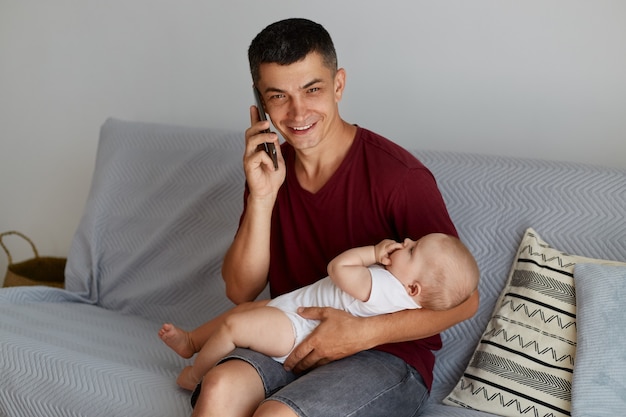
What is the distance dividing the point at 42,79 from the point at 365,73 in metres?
1.55

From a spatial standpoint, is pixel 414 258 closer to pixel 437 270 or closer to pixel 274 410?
pixel 437 270

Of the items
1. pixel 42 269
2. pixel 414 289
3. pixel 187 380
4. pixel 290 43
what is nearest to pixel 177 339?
pixel 187 380

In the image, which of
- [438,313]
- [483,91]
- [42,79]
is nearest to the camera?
[438,313]

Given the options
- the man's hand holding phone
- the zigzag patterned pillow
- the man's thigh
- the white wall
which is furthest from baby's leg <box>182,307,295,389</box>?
the white wall

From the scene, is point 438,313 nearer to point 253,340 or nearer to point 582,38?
point 253,340

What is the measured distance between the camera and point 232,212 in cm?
265

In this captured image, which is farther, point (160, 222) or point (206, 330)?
point (160, 222)

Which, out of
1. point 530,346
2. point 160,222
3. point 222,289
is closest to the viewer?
point 530,346

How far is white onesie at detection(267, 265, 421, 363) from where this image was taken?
1.83m

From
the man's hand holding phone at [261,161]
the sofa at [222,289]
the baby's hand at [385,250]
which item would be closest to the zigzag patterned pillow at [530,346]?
the sofa at [222,289]

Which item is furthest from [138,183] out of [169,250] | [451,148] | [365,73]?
[451,148]

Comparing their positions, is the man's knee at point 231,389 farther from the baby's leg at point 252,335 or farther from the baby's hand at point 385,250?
the baby's hand at point 385,250

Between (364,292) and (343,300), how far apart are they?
88 mm

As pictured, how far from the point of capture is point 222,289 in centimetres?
260
